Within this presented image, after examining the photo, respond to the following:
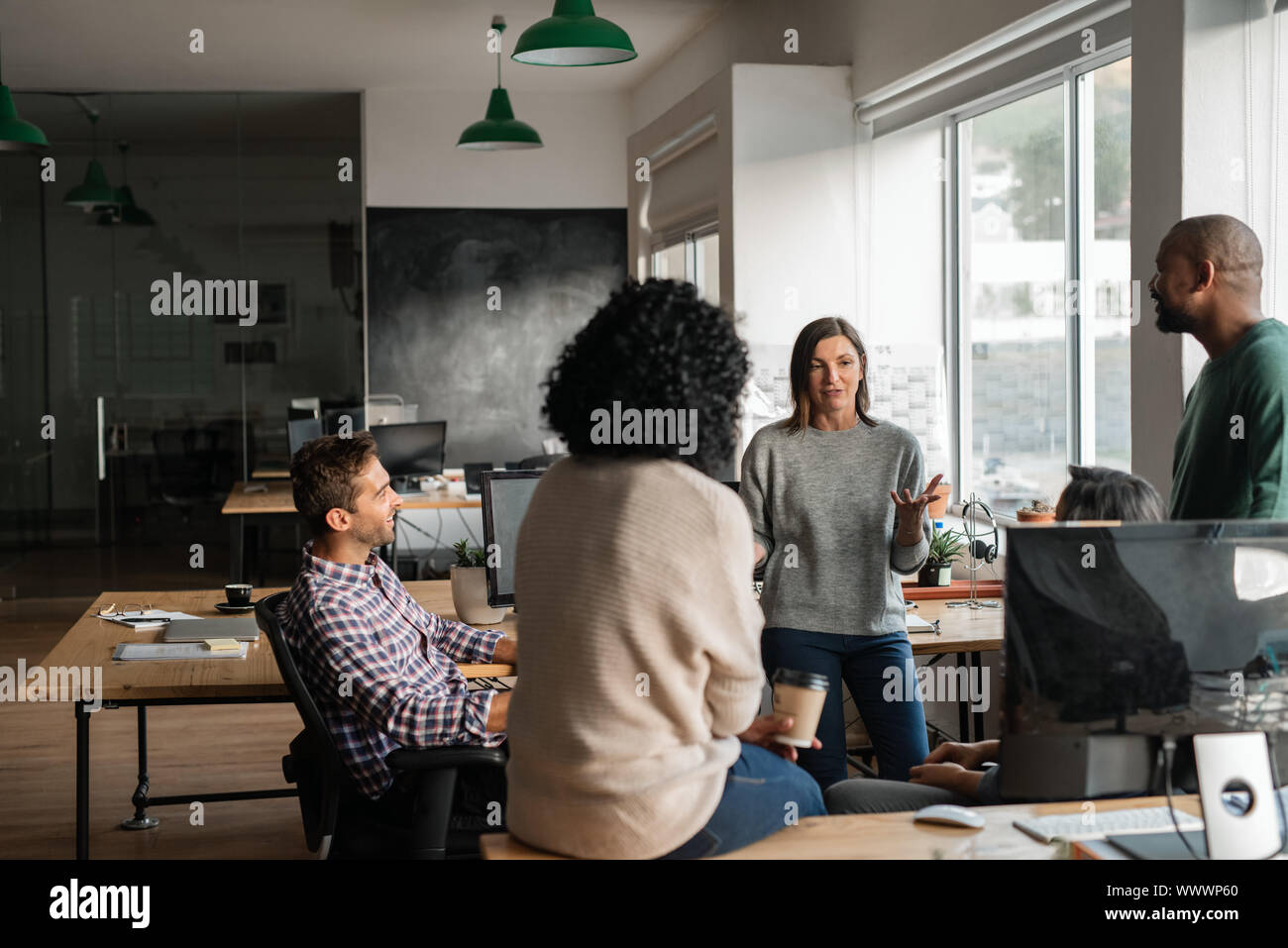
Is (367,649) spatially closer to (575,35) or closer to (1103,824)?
(1103,824)

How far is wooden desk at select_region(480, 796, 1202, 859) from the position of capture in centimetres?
179

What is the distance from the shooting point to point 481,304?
366 inches

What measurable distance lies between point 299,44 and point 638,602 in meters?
6.97

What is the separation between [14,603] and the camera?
8.10 metres

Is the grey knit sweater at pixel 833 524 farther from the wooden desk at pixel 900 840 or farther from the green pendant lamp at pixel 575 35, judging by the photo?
the green pendant lamp at pixel 575 35

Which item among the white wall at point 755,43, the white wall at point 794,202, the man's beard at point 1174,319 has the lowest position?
the man's beard at point 1174,319

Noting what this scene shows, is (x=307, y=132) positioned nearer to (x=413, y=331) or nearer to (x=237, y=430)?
(x=413, y=331)

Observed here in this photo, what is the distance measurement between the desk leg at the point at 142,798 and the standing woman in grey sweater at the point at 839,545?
7.22ft

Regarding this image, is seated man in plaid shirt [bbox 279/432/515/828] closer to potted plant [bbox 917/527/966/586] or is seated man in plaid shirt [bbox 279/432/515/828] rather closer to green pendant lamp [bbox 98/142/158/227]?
potted plant [bbox 917/527/966/586]

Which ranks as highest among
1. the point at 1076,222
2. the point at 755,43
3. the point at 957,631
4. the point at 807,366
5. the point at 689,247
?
the point at 755,43

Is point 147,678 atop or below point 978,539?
below

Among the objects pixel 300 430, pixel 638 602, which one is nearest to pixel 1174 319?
pixel 638 602

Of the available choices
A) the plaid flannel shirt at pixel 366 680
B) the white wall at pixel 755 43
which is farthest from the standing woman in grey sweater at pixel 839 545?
the white wall at pixel 755 43

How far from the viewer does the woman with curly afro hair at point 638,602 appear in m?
1.63
